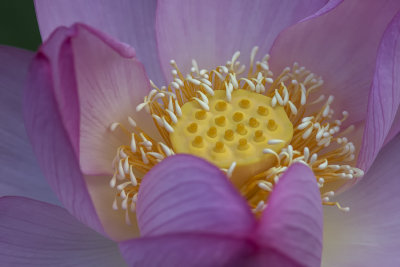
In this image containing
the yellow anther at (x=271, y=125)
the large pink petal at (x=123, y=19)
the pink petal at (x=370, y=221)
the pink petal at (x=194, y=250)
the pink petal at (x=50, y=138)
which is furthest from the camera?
the large pink petal at (x=123, y=19)

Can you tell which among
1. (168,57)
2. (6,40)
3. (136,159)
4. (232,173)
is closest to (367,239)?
(232,173)

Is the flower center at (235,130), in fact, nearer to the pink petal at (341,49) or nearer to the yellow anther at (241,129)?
the yellow anther at (241,129)

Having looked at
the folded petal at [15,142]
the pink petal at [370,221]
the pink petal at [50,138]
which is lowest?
the pink petal at [370,221]

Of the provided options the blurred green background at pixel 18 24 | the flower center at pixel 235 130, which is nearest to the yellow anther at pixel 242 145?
the flower center at pixel 235 130

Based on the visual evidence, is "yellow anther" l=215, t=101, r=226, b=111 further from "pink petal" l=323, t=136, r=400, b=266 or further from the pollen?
"pink petal" l=323, t=136, r=400, b=266

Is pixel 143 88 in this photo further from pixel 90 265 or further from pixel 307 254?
pixel 307 254

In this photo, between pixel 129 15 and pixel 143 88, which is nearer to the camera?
pixel 143 88

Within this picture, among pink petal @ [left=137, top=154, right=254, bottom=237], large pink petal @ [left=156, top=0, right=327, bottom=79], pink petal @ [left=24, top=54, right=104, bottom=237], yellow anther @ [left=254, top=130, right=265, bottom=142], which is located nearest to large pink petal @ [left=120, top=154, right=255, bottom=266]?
pink petal @ [left=137, top=154, right=254, bottom=237]
